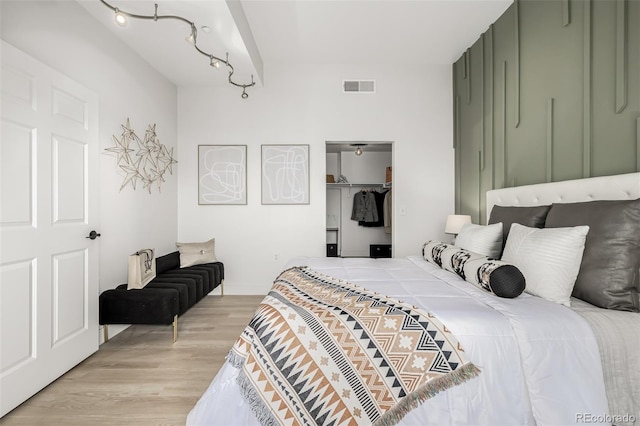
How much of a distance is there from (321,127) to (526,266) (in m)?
2.82

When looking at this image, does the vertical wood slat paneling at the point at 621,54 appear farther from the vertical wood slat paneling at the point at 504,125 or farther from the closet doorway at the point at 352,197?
the closet doorway at the point at 352,197

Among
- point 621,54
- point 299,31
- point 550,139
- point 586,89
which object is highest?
point 299,31

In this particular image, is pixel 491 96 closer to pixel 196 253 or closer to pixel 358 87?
pixel 358 87

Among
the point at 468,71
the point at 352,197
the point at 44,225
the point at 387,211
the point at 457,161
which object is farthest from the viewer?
the point at 352,197

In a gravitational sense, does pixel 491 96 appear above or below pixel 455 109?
below

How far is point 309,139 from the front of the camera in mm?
3791

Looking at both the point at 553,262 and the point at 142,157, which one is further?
the point at 142,157

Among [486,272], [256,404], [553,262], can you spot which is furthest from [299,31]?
[256,404]

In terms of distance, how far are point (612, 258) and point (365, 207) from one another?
4331 millimetres

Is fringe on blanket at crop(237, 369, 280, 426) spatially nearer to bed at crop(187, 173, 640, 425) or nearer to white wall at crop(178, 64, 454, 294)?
bed at crop(187, 173, 640, 425)

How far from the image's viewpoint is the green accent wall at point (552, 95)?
166 cm

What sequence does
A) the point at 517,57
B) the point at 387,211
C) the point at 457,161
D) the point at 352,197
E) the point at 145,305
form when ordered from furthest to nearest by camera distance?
the point at 352,197 → the point at 387,211 → the point at 457,161 → the point at 517,57 → the point at 145,305

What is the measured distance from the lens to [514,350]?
1.20m

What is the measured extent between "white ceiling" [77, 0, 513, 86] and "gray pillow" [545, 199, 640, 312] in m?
2.19
